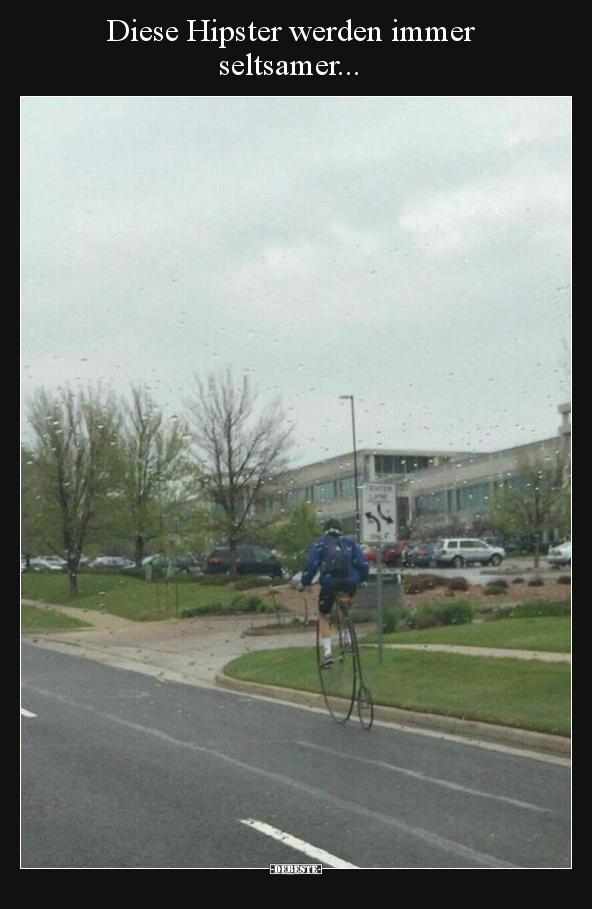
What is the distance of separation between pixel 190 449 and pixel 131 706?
5582 mm

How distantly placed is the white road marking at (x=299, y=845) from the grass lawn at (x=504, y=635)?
977 centimetres

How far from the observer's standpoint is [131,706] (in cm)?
1414

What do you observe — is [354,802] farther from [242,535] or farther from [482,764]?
[242,535]

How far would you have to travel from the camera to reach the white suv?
2674cm

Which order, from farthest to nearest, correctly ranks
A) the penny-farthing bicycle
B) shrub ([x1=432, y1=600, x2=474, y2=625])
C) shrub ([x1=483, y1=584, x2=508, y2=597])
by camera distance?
shrub ([x1=483, y1=584, x2=508, y2=597]) < shrub ([x1=432, y1=600, x2=474, y2=625]) < the penny-farthing bicycle

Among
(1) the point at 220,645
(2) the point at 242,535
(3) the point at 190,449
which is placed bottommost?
(1) the point at 220,645

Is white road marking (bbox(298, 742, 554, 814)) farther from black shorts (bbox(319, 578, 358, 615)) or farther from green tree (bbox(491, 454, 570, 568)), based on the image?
green tree (bbox(491, 454, 570, 568))

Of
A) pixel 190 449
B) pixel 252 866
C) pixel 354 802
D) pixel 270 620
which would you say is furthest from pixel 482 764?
pixel 270 620

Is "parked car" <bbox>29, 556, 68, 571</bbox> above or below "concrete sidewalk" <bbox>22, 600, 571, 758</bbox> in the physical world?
above

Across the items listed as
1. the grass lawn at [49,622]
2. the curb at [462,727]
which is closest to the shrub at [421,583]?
the grass lawn at [49,622]

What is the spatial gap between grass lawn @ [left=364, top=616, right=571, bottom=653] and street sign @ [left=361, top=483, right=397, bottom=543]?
3.16 metres

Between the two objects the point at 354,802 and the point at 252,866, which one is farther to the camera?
the point at 354,802

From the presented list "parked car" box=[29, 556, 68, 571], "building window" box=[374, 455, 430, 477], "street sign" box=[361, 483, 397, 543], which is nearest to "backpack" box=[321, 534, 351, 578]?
"street sign" box=[361, 483, 397, 543]
